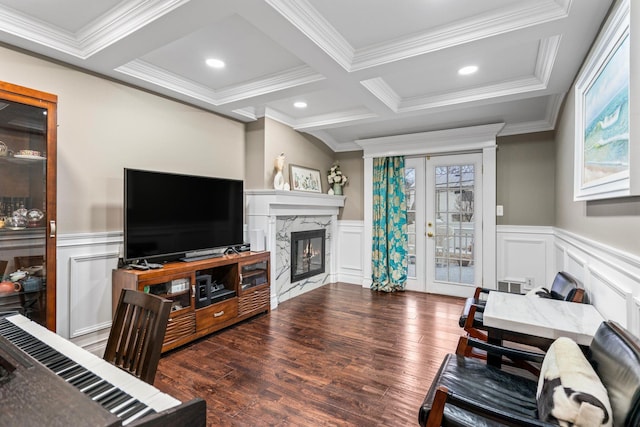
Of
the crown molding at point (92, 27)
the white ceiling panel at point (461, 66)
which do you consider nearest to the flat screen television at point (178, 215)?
the crown molding at point (92, 27)

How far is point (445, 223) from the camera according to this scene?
4766mm

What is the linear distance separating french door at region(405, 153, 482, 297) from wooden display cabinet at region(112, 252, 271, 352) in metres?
2.43

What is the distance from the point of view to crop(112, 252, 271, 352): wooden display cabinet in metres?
2.76

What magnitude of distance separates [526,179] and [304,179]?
300 centimetres

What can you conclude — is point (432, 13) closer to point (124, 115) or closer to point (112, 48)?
point (112, 48)

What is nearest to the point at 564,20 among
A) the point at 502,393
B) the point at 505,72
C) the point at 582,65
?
the point at 582,65

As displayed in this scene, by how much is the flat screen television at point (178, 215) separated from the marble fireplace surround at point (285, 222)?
28 cm

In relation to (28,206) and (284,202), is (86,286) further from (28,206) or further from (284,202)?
(284,202)

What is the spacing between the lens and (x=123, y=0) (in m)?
2.04

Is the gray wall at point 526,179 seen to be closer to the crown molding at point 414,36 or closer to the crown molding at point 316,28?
the crown molding at point 414,36

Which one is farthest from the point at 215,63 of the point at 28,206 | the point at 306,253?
the point at 306,253

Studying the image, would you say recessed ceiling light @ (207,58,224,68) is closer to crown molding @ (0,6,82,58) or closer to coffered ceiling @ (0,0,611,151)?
coffered ceiling @ (0,0,611,151)

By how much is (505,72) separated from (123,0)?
3.08 m

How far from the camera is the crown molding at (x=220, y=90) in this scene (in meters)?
2.87
